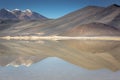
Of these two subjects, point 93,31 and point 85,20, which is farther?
point 85,20

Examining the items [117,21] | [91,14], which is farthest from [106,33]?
[91,14]

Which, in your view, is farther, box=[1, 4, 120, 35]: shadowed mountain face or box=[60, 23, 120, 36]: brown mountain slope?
box=[1, 4, 120, 35]: shadowed mountain face

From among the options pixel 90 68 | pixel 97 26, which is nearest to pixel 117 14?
pixel 97 26

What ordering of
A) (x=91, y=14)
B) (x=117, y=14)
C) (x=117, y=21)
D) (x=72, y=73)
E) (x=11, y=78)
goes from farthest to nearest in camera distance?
(x=91, y=14), (x=117, y=14), (x=117, y=21), (x=72, y=73), (x=11, y=78)

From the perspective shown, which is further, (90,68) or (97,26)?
(97,26)

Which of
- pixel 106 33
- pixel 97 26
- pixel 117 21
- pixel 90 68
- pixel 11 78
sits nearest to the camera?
pixel 11 78

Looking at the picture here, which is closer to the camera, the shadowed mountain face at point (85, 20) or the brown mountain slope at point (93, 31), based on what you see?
the brown mountain slope at point (93, 31)

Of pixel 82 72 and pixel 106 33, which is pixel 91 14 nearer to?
pixel 106 33

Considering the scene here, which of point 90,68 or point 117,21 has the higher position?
point 90,68

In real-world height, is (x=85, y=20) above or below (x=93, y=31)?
above

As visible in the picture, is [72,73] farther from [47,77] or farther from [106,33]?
[106,33]
